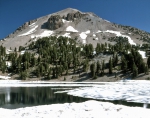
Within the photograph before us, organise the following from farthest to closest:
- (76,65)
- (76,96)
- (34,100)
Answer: (76,65)
(76,96)
(34,100)

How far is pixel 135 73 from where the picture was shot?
294ft

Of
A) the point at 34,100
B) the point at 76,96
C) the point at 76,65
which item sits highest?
the point at 76,65

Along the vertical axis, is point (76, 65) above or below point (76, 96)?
above

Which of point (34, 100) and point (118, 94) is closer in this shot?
point (34, 100)

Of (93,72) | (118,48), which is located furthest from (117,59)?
(118,48)

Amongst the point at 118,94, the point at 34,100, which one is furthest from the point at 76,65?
the point at 34,100

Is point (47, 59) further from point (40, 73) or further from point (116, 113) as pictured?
point (116, 113)

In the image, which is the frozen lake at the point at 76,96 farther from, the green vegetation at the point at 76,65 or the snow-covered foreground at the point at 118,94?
the green vegetation at the point at 76,65

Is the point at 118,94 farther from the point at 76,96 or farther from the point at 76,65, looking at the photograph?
the point at 76,65

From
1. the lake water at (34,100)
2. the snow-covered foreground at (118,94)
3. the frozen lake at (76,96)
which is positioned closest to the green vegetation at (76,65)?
the snow-covered foreground at (118,94)

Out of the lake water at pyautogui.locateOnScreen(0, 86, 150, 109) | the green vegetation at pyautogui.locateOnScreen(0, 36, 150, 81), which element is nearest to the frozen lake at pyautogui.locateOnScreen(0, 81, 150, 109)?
the lake water at pyautogui.locateOnScreen(0, 86, 150, 109)

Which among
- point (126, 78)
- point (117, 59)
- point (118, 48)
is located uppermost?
point (118, 48)

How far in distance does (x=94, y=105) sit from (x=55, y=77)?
85218 millimetres

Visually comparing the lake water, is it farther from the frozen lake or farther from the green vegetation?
the green vegetation
